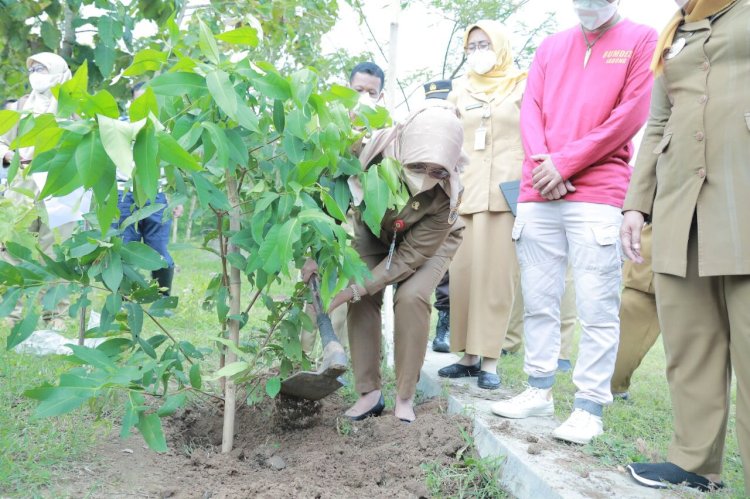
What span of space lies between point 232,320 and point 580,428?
1394 mm

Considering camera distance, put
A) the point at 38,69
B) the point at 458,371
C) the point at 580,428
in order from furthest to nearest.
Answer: the point at 38,69 → the point at 458,371 → the point at 580,428

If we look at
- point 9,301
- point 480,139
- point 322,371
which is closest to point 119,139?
point 9,301

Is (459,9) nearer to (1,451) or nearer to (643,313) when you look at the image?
(643,313)

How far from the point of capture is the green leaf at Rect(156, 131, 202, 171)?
145 cm

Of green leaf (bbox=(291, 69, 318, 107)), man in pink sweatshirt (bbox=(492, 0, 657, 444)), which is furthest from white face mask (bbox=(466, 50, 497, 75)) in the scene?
green leaf (bbox=(291, 69, 318, 107))

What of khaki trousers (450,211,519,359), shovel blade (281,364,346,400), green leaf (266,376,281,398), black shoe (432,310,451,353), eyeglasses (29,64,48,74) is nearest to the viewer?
green leaf (266,376,281,398)

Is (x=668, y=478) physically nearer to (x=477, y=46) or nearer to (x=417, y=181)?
(x=417, y=181)

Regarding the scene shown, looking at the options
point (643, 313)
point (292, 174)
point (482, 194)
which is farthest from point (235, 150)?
point (643, 313)

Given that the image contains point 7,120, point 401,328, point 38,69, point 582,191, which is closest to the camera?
point 7,120

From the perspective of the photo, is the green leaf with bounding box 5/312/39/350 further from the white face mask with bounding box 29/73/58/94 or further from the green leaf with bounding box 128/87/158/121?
the white face mask with bounding box 29/73/58/94

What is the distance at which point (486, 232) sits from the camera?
3.70m

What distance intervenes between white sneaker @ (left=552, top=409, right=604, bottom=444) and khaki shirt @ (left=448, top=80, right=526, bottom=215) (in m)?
1.35

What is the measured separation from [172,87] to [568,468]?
1.75m

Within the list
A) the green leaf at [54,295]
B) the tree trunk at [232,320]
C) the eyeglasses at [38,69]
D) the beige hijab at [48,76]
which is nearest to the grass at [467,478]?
the tree trunk at [232,320]
